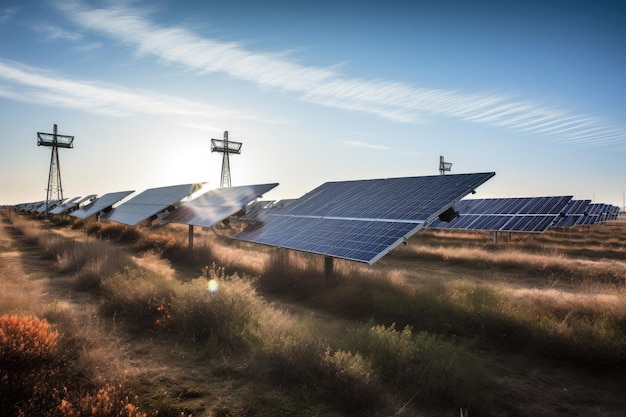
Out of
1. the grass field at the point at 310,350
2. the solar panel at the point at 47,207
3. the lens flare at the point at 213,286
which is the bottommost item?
the grass field at the point at 310,350

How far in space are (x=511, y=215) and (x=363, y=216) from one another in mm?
23251

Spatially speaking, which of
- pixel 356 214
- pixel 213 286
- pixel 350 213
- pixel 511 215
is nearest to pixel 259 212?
pixel 350 213

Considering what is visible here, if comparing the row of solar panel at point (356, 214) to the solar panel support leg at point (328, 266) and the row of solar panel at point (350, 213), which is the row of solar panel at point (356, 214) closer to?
the row of solar panel at point (350, 213)

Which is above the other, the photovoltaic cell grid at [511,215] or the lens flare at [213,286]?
the photovoltaic cell grid at [511,215]

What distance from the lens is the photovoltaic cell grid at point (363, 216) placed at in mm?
10664

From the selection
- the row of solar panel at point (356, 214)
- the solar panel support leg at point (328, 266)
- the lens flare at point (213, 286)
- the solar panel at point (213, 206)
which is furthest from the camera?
the solar panel at point (213, 206)

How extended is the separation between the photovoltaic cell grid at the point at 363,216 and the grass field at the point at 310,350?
1.58 m

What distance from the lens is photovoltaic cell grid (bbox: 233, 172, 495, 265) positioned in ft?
35.0

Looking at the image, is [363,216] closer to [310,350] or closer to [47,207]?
[310,350]

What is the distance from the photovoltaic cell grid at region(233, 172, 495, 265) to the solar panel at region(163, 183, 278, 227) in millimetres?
2151

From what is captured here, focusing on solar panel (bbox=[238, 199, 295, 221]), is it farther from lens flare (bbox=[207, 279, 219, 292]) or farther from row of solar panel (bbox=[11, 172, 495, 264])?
lens flare (bbox=[207, 279, 219, 292])

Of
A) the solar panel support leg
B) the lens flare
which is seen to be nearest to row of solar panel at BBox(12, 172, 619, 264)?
the solar panel support leg

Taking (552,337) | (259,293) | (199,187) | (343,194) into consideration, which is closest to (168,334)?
(259,293)

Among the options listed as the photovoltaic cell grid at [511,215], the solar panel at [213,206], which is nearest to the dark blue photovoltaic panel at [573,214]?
the photovoltaic cell grid at [511,215]
